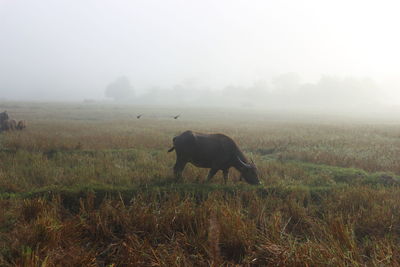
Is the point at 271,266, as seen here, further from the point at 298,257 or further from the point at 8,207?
the point at 8,207

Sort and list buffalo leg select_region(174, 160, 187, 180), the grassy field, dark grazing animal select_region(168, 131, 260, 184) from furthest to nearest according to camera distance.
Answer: buffalo leg select_region(174, 160, 187, 180) < dark grazing animal select_region(168, 131, 260, 184) < the grassy field

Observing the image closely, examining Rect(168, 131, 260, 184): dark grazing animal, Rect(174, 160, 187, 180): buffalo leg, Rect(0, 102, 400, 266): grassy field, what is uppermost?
Rect(168, 131, 260, 184): dark grazing animal

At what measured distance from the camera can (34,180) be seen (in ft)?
21.5

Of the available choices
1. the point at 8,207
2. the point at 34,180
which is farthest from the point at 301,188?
the point at 34,180

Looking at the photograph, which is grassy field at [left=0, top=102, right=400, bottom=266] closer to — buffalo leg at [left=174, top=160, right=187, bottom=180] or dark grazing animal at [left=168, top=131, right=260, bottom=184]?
buffalo leg at [left=174, top=160, right=187, bottom=180]

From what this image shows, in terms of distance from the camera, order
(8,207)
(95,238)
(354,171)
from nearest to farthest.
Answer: (95,238) < (8,207) < (354,171)

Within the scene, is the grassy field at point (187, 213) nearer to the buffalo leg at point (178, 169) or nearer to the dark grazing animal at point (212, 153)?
the buffalo leg at point (178, 169)

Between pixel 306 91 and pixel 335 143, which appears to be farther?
pixel 306 91

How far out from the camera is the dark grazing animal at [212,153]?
6629mm

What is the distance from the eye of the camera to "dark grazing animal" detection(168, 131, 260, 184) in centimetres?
663

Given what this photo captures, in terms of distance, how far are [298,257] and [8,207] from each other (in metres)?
5.39

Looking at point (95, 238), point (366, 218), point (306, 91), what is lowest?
point (95, 238)

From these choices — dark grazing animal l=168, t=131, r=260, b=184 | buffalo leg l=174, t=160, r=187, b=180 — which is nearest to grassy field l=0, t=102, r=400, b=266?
buffalo leg l=174, t=160, r=187, b=180

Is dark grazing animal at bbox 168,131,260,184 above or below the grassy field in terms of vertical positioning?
above
